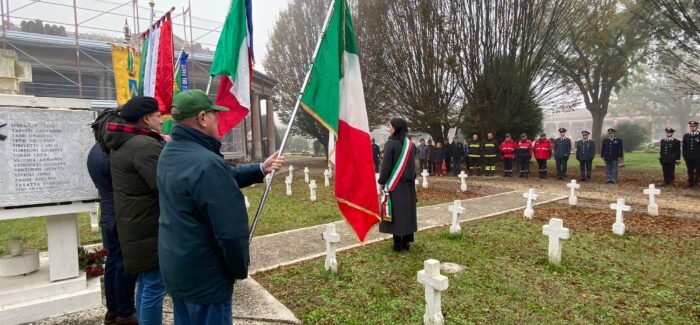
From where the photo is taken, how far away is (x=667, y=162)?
480 inches

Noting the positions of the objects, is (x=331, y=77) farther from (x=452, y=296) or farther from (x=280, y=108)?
(x=280, y=108)

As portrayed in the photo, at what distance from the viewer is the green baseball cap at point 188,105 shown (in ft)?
6.98

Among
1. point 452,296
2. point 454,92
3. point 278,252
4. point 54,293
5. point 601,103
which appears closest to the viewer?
point 54,293

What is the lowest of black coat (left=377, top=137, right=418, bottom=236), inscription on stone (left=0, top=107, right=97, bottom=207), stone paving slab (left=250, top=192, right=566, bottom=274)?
stone paving slab (left=250, top=192, right=566, bottom=274)

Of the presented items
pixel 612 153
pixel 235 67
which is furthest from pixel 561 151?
pixel 235 67

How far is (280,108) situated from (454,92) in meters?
14.8

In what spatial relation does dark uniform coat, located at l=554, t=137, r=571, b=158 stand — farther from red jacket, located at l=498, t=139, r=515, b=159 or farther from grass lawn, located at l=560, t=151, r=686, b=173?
grass lawn, located at l=560, t=151, r=686, b=173

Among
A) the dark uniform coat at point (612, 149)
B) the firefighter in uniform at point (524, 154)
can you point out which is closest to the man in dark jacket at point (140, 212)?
the dark uniform coat at point (612, 149)

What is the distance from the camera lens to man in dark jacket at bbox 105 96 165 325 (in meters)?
2.77

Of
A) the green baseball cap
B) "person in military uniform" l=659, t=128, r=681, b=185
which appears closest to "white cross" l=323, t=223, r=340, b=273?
the green baseball cap

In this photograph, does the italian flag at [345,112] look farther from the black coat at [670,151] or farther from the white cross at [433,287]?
the black coat at [670,151]

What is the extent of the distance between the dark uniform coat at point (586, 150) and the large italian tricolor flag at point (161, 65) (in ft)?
43.9

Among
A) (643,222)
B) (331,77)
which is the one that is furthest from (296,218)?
(643,222)

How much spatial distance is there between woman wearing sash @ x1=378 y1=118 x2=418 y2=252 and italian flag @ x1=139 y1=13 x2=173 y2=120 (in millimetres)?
3583
